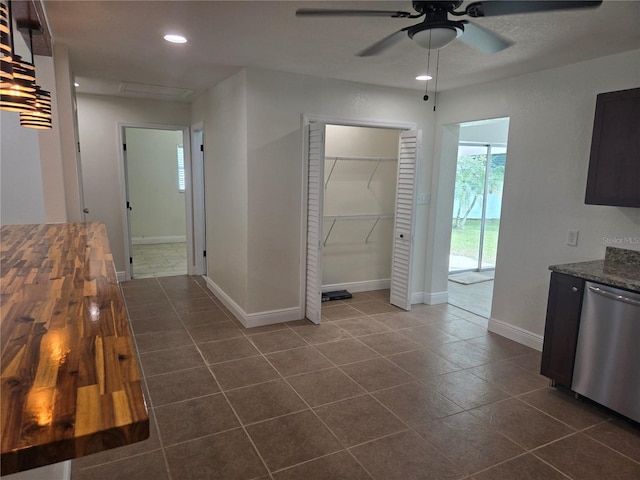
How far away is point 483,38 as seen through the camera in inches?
81.7

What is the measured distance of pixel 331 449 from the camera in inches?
90.6

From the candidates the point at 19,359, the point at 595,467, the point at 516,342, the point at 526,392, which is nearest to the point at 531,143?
the point at 516,342

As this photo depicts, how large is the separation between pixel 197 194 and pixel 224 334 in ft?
8.37

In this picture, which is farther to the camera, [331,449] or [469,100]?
[469,100]

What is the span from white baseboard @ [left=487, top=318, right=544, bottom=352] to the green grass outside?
2730 millimetres

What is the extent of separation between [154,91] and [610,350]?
508cm

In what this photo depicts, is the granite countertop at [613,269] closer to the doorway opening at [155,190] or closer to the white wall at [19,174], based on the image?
the white wall at [19,174]

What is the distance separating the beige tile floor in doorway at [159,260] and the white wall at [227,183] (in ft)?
3.99

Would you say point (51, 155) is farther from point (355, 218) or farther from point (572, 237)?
point (572, 237)

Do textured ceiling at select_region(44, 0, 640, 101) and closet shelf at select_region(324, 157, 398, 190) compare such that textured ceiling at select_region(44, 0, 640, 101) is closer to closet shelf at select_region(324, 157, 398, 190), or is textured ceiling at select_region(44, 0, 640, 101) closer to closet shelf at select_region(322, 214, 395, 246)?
→ closet shelf at select_region(324, 157, 398, 190)

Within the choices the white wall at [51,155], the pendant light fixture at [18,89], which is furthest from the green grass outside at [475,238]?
the pendant light fixture at [18,89]

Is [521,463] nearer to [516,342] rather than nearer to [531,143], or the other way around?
[516,342]

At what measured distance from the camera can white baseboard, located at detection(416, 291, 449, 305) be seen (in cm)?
492

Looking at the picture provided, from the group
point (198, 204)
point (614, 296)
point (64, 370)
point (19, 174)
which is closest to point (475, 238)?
point (614, 296)
